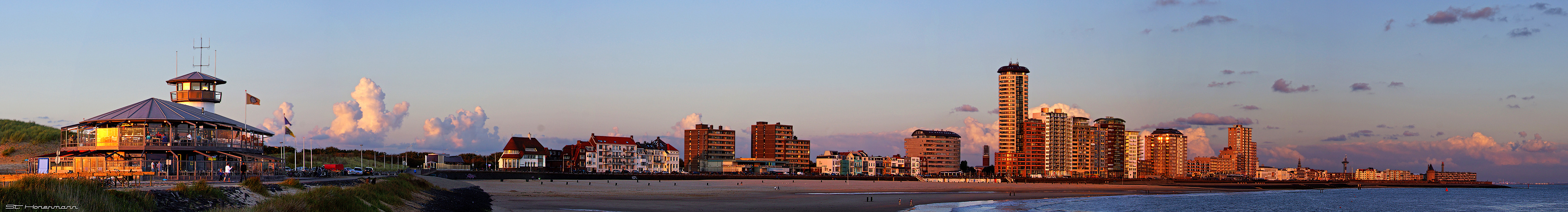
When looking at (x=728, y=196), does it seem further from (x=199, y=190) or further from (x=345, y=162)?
(x=345, y=162)

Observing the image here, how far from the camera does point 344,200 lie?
1133 inches

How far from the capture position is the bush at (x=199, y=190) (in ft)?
74.4

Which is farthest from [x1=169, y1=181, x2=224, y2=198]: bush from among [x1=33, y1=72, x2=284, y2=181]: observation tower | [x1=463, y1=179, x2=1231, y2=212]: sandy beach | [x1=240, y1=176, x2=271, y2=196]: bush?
[x1=463, y1=179, x2=1231, y2=212]: sandy beach

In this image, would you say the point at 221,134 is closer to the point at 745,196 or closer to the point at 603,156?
the point at 745,196

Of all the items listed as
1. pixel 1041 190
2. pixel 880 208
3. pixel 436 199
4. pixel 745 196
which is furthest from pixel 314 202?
pixel 1041 190

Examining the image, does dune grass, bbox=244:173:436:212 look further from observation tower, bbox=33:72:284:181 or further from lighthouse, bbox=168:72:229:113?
lighthouse, bbox=168:72:229:113

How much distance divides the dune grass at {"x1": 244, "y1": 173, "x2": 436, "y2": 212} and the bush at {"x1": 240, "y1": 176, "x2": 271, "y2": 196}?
2.64 ft

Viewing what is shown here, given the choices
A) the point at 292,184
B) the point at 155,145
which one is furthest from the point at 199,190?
the point at 155,145

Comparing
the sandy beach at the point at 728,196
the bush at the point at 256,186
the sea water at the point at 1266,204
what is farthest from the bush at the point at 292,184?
the sea water at the point at 1266,204

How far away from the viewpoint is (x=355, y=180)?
1905 inches

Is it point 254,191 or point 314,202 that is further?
point 254,191

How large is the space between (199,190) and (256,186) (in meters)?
5.61

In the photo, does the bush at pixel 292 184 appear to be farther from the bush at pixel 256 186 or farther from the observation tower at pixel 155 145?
the observation tower at pixel 155 145

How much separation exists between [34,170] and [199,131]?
647cm
